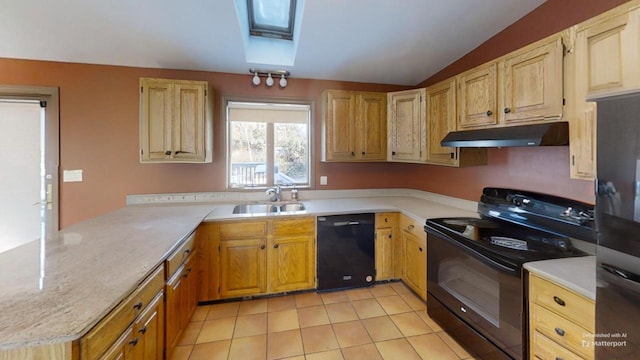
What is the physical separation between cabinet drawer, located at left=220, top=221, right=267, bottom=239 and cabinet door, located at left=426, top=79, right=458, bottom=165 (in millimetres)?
1873

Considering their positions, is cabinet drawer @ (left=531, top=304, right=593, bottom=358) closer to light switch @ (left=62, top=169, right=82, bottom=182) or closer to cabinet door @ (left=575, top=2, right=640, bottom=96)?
cabinet door @ (left=575, top=2, right=640, bottom=96)

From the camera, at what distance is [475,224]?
220 centimetres

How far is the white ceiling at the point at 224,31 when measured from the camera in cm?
215

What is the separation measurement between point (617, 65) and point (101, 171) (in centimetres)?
417

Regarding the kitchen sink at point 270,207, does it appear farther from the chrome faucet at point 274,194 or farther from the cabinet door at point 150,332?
the cabinet door at point 150,332

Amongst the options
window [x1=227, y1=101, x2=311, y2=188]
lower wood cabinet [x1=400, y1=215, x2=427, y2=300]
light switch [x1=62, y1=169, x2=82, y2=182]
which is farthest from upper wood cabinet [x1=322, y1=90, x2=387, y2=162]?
light switch [x1=62, y1=169, x2=82, y2=182]

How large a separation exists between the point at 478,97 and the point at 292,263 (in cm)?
226

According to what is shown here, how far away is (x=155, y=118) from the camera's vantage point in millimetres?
2670

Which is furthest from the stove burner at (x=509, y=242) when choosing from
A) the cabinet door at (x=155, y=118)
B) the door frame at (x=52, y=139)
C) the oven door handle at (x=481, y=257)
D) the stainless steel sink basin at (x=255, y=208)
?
the door frame at (x=52, y=139)

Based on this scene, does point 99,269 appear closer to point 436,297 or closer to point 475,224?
point 436,297

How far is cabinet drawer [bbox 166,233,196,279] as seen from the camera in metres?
1.73

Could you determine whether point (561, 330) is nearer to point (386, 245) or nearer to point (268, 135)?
point (386, 245)

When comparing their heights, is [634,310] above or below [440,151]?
below

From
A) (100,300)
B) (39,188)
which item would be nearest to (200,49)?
(39,188)
